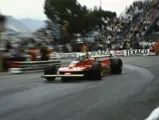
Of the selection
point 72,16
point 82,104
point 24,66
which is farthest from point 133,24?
point 82,104

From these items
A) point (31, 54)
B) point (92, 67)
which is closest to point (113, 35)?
point (31, 54)

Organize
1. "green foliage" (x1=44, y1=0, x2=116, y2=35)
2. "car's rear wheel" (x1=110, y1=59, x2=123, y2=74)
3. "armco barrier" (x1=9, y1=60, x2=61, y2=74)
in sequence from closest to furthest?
"car's rear wheel" (x1=110, y1=59, x2=123, y2=74) → "armco barrier" (x1=9, y1=60, x2=61, y2=74) → "green foliage" (x1=44, y1=0, x2=116, y2=35)

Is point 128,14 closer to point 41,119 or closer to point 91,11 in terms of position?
point 91,11

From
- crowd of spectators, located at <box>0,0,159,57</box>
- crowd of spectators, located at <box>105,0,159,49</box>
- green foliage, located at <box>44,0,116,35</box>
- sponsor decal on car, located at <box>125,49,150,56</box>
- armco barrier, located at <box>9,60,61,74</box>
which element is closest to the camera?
armco barrier, located at <box>9,60,61,74</box>

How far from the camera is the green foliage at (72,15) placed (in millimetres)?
61688

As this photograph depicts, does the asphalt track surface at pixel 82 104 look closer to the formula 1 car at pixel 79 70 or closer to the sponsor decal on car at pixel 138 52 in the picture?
the formula 1 car at pixel 79 70

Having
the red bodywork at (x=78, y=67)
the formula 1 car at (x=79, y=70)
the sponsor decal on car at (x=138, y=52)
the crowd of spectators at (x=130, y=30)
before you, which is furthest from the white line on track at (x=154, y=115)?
the sponsor decal on car at (x=138, y=52)

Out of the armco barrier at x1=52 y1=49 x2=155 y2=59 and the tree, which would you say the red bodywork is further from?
the tree

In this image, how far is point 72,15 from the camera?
63.6 m

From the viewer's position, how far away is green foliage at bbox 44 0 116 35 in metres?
61.7

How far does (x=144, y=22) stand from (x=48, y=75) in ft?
92.3

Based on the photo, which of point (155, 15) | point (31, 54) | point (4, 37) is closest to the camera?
point (4, 37)

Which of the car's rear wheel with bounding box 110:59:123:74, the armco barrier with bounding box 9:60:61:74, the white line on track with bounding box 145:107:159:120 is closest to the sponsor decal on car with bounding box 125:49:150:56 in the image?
the armco barrier with bounding box 9:60:61:74

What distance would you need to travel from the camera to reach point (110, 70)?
49.1 ft
